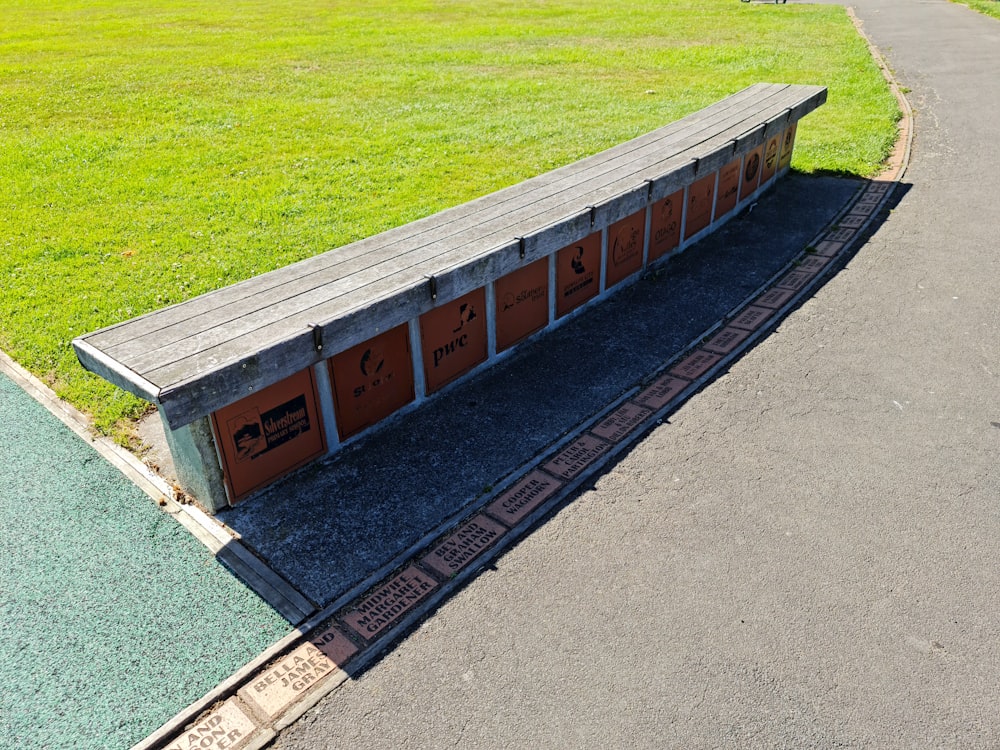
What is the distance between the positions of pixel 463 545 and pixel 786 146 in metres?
9.43

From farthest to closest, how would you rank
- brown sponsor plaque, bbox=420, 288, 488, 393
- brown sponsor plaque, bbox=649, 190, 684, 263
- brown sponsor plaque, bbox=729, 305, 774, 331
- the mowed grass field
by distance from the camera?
the mowed grass field → brown sponsor plaque, bbox=649, 190, 684, 263 → brown sponsor plaque, bbox=729, 305, 774, 331 → brown sponsor plaque, bbox=420, 288, 488, 393

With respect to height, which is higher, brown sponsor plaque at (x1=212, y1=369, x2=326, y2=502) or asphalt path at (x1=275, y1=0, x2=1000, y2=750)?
brown sponsor plaque at (x1=212, y1=369, x2=326, y2=502)

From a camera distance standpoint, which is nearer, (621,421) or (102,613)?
(102,613)

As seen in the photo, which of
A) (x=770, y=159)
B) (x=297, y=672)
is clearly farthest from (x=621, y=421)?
(x=770, y=159)

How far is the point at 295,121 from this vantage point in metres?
15.5

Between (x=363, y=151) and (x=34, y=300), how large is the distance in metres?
6.25

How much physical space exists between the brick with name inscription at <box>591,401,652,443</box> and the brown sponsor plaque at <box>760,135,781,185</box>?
6160mm

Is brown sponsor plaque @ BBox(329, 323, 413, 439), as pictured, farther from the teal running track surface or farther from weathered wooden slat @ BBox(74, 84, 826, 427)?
the teal running track surface

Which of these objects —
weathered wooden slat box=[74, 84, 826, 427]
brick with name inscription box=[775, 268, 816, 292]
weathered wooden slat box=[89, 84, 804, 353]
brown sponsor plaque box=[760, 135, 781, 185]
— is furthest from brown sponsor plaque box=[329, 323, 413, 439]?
brown sponsor plaque box=[760, 135, 781, 185]

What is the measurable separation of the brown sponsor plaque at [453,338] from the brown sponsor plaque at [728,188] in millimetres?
4698

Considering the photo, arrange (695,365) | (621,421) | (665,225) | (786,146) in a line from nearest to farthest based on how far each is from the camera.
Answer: (621,421) → (695,365) → (665,225) → (786,146)

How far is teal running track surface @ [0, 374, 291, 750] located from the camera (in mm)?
4371

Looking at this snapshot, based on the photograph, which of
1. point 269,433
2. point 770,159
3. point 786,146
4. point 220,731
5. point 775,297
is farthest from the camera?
point 786,146

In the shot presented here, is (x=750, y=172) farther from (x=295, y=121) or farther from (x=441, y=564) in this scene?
(x=295, y=121)
